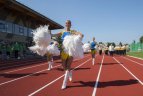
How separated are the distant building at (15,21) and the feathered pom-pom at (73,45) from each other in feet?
63.7

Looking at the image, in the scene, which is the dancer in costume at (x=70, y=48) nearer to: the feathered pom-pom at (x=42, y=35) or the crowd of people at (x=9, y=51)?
the feathered pom-pom at (x=42, y=35)

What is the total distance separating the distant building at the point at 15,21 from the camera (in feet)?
104

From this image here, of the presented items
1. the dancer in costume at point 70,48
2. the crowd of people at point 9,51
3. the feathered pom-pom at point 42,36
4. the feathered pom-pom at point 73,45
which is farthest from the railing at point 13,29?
the feathered pom-pom at point 73,45

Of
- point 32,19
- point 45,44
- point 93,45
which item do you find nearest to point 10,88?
point 45,44

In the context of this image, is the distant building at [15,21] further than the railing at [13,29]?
No

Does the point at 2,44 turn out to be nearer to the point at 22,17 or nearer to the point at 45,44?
the point at 22,17

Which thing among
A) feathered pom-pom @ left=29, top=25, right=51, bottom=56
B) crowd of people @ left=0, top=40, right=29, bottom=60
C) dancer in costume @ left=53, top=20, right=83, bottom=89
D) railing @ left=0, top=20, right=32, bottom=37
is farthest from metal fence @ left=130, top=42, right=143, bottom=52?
dancer in costume @ left=53, top=20, right=83, bottom=89

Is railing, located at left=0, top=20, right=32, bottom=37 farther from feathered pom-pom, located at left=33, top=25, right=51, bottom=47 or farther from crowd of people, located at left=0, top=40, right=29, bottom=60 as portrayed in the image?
feathered pom-pom, located at left=33, top=25, right=51, bottom=47

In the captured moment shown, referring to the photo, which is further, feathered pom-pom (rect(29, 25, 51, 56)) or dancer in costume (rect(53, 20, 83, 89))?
feathered pom-pom (rect(29, 25, 51, 56))

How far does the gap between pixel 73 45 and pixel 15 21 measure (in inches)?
1092

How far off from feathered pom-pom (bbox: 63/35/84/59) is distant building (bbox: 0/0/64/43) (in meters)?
19.4

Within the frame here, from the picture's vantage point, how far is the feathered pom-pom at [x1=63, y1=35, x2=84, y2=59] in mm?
10633

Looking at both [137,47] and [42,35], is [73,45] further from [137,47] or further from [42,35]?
[137,47]

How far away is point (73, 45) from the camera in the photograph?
10625mm
